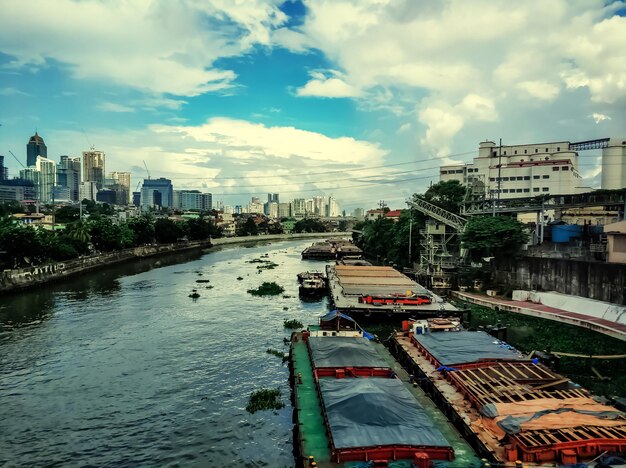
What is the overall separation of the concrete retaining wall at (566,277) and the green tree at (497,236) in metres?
1.54

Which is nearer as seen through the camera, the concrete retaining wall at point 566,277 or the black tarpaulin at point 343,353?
the black tarpaulin at point 343,353

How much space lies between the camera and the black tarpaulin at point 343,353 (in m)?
23.3

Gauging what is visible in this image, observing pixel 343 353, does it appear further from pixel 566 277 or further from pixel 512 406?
pixel 566 277

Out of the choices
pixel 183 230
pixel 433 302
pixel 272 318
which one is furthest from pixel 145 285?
pixel 183 230

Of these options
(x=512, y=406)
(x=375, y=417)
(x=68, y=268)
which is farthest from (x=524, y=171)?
(x=375, y=417)

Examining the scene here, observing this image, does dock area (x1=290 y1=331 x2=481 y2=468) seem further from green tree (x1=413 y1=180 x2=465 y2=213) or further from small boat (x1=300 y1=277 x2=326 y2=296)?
green tree (x1=413 y1=180 x2=465 y2=213)

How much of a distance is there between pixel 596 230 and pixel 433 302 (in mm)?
26615

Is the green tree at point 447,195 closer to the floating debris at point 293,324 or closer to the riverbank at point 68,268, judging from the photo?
the floating debris at point 293,324

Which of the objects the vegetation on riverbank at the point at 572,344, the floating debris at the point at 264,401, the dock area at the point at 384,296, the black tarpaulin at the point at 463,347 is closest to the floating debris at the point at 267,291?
the dock area at the point at 384,296

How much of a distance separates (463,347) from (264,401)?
11.4 metres

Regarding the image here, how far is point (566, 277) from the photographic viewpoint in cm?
4422

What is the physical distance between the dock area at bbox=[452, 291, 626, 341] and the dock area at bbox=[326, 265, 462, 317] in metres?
4.14

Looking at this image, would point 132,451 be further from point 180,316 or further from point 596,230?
point 596,230

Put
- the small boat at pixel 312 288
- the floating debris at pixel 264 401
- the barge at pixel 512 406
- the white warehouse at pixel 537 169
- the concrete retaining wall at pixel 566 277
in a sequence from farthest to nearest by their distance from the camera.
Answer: the white warehouse at pixel 537 169
the small boat at pixel 312 288
the concrete retaining wall at pixel 566 277
the floating debris at pixel 264 401
the barge at pixel 512 406
